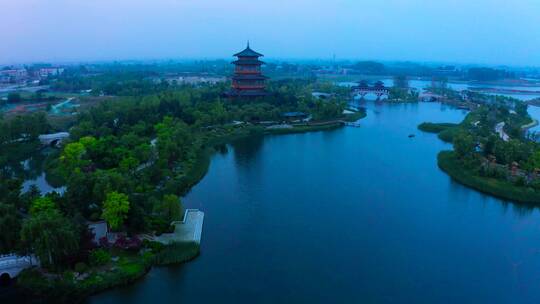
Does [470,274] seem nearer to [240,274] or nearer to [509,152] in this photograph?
[240,274]

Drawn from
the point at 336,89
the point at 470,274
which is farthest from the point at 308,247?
the point at 336,89

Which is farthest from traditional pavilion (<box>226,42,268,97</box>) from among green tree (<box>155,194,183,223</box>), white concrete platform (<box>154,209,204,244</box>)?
green tree (<box>155,194,183,223</box>)

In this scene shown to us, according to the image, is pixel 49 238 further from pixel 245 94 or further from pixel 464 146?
pixel 245 94

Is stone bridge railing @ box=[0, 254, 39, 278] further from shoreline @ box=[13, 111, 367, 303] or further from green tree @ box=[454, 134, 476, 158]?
green tree @ box=[454, 134, 476, 158]

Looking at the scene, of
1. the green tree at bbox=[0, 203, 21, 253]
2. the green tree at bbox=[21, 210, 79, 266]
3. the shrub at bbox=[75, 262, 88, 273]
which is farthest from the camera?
the shrub at bbox=[75, 262, 88, 273]

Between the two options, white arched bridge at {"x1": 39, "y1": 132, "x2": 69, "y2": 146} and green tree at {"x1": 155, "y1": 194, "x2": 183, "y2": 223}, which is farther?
white arched bridge at {"x1": 39, "y1": 132, "x2": 69, "y2": 146}

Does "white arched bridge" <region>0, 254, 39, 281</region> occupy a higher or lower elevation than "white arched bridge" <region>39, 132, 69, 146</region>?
lower
